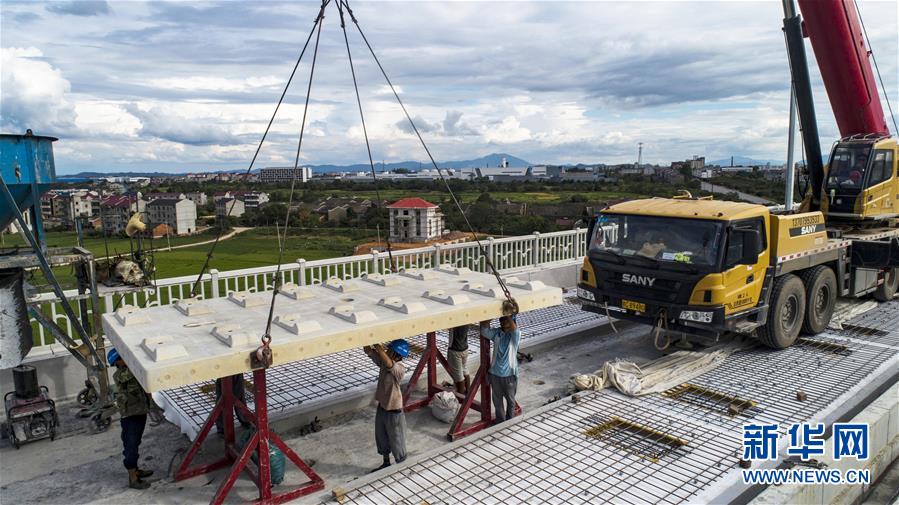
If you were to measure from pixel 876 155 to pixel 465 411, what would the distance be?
10194 millimetres

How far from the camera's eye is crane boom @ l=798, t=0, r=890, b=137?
36.4ft

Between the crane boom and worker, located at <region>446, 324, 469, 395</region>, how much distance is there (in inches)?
360

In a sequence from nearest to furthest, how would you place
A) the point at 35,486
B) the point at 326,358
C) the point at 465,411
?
the point at 35,486
the point at 465,411
the point at 326,358

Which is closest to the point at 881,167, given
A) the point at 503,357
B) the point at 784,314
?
the point at 784,314

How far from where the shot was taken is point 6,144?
240 inches


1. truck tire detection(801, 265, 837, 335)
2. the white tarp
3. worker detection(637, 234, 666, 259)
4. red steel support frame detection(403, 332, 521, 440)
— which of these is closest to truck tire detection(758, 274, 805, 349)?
truck tire detection(801, 265, 837, 335)

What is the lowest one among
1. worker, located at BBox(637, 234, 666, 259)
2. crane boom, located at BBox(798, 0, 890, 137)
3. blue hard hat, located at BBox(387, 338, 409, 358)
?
blue hard hat, located at BBox(387, 338, 409, 358)

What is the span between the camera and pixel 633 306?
8602 millimetres

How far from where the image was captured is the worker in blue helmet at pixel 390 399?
5.61 metres

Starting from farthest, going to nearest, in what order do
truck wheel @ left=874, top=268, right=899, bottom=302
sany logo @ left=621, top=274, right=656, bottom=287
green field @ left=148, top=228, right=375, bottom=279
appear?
green field @ left=148, top=228, right=375, bottom=279, truck wheel @ left=874, top=268, right=899, bottom=302, sany logo @ left=621, top=274, right=656, bottom=287

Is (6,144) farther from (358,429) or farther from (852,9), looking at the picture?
(852,9)

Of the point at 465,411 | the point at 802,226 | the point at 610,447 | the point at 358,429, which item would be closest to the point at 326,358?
the point at 358,429

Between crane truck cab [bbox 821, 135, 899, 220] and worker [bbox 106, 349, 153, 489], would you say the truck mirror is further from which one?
worker [bbox 106, 349, 153, 489]

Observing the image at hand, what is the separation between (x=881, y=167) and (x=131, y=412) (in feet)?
43.8
